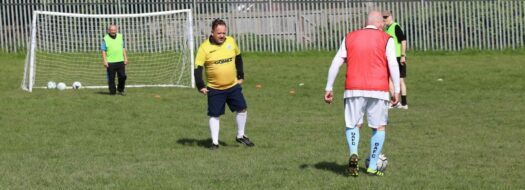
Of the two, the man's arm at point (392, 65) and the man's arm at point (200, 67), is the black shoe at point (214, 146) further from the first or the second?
the man's arm at point (392, 65)

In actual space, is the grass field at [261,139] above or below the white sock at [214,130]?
below

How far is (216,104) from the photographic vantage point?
1345 cm

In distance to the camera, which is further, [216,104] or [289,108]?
[289,108]

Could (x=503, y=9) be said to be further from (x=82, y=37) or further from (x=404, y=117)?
(x=404, y=117)

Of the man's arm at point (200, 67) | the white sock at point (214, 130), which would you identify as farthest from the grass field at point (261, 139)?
the man's arm at point (200, 67)

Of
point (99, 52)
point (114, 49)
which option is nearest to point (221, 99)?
point (114, 49)

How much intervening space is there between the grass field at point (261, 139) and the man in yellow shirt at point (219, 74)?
507mm

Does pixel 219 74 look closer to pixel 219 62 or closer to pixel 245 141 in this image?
pixel 219 62

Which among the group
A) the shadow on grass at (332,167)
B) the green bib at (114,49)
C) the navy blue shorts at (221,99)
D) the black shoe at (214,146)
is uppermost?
the green bib at (114,49)

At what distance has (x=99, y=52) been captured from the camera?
28203mm

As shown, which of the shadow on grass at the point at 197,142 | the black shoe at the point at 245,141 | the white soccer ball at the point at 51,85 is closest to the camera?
the black shoe at the point at 245,141

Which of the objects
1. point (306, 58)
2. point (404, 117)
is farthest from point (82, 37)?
point (404, 117)

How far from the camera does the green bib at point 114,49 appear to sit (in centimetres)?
2147

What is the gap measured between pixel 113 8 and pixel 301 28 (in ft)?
18.9
